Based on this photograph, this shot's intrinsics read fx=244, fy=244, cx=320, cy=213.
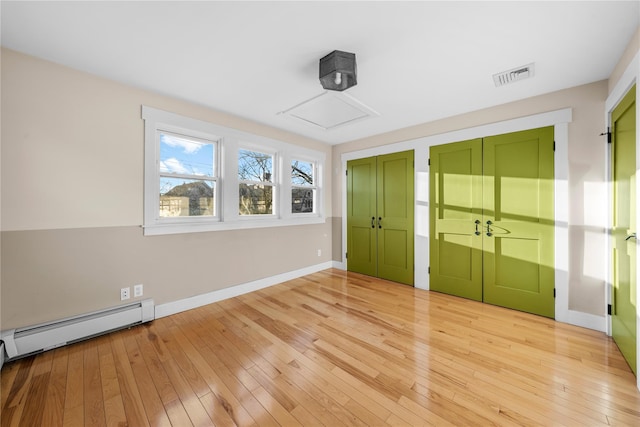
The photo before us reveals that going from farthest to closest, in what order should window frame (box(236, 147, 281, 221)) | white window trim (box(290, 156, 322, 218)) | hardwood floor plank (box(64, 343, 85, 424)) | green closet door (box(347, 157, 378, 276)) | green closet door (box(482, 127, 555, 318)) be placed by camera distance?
green closet door (box(347, 157, 378, 276))
white window trim (box(290, 156, 322, 218))
window frame (box(236, 147, 281, 221))
green closet door (box(482, 127, 555, 318))
hardwood floor plank (box(64, 343, 85, 424))

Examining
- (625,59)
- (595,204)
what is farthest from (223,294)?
(625,59)

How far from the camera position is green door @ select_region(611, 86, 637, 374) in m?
1.84

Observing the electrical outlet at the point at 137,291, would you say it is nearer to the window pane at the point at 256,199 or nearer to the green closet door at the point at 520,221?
the window pane at the point at 256,199

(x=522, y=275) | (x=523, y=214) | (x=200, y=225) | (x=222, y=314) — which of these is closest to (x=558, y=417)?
(x=522, y=275)

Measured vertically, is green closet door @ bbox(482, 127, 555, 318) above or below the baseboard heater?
above

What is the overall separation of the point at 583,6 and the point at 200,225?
3819 mm

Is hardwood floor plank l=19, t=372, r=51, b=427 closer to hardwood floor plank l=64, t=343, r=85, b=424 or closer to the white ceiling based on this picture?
hardwood floor plank l=64, t=343, r=85, b=424

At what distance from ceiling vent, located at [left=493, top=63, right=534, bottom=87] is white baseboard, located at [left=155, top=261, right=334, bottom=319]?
3.68m

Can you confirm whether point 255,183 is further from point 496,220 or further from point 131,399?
point 496,220

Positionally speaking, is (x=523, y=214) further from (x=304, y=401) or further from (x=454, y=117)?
(x=304, y=401)

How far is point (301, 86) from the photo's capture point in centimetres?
254

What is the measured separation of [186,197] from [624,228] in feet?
14.3

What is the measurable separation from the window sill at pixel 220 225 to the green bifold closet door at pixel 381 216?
895 millimetres

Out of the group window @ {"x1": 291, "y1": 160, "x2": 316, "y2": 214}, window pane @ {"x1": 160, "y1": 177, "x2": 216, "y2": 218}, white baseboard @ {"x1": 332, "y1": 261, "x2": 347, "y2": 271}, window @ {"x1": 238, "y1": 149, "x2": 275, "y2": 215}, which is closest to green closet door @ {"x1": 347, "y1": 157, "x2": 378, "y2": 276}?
white baseboard @ {"x1": 332, "y1": 261, "x2": 347, "y2": 271}
